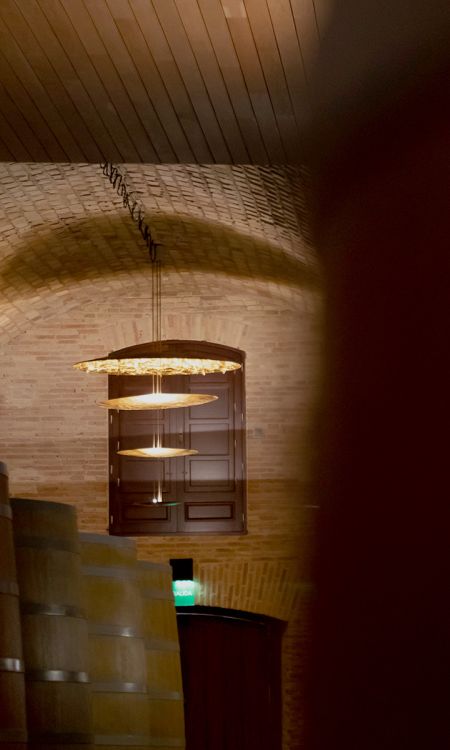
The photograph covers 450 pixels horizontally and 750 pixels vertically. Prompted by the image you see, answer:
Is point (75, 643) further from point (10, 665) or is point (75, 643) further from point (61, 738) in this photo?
point (10, 665)

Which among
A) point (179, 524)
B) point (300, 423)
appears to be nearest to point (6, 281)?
point (179, 524)

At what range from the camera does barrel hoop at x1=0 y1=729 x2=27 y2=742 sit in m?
3.76

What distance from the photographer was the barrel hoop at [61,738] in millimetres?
4297

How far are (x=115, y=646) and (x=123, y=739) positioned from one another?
39 cm

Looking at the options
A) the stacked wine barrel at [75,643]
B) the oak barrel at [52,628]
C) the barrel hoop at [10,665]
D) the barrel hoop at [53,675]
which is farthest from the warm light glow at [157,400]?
the barrel hoop at [10,665]

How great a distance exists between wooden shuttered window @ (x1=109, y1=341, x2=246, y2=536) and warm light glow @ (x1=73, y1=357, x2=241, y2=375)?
4012mm

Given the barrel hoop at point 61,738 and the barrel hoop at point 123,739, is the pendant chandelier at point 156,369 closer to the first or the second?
the barrel hoop at point 123,739

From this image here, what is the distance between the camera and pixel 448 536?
49 centimetres

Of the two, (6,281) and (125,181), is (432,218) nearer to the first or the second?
(125,181)

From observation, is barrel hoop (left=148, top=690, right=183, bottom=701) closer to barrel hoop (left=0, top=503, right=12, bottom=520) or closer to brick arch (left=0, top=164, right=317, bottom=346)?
barrel hoop (left=0, top=503, right=12, bottom=520)

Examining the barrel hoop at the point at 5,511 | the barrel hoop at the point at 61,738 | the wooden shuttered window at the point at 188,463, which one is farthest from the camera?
the wooden shuttered window at the point at 188,463

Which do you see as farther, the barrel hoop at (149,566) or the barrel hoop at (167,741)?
the barrel hoop at (149,566)

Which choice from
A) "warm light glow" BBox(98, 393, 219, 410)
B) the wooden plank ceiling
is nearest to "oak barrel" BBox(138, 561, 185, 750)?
the wooden plank ceiling

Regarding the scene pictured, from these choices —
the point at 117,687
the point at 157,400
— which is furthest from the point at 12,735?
the point at 157,400
